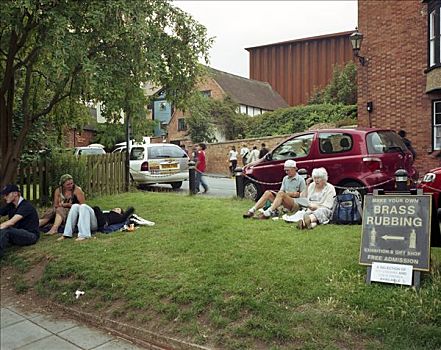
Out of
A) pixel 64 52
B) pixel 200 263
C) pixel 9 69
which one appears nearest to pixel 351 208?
pixel 200 263

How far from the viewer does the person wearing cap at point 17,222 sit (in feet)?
22.8

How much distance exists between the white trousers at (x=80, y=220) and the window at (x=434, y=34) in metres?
12.6

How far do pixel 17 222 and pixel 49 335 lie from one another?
310cm

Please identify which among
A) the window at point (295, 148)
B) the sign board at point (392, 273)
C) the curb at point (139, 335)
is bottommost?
the curb at point (139, 335)

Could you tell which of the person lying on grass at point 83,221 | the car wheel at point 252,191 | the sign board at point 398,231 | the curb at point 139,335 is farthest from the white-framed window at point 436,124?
the curb at point 139,335

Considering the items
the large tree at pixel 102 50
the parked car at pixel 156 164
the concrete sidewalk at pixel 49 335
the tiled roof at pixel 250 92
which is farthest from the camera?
the tiled roof at pixel 250 92

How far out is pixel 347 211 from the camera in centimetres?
700

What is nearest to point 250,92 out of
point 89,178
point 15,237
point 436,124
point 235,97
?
point 235,97

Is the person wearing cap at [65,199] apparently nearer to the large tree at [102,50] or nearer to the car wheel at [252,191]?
the large tree at [102,50]

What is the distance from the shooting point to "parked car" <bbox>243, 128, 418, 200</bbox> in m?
8.52

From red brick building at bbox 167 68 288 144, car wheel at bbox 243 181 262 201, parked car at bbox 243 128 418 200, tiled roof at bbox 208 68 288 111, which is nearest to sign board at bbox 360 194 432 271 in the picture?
parked car at bbox 243 128 418 200

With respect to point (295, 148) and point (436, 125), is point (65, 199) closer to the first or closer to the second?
point (295, 148)

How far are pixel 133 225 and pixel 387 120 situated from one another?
39.0 ft

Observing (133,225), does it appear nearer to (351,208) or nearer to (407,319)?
(351,208)
